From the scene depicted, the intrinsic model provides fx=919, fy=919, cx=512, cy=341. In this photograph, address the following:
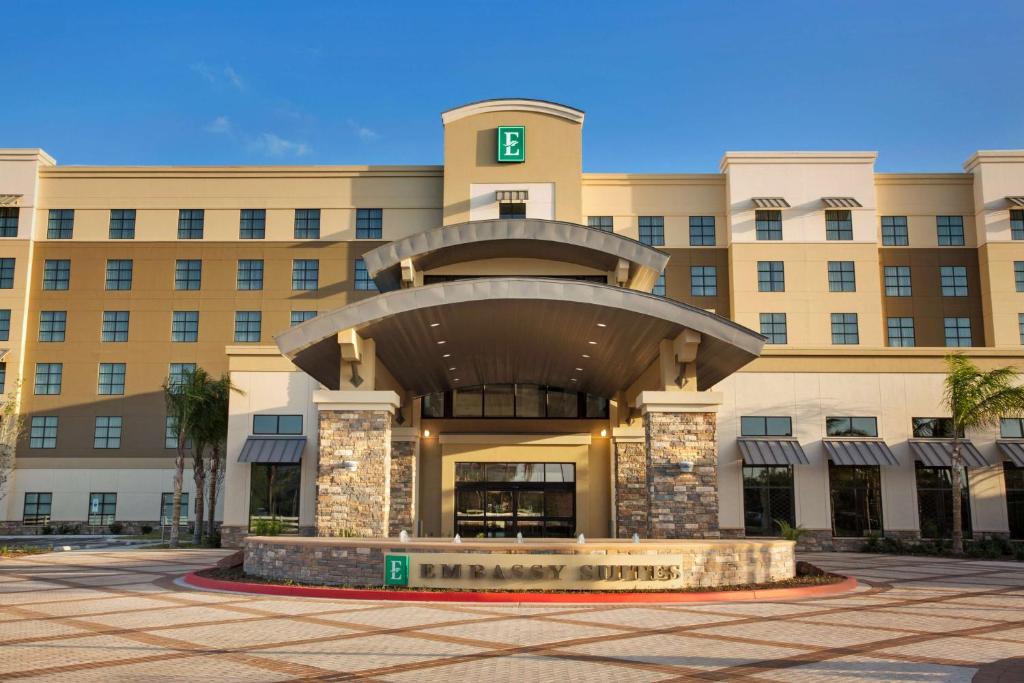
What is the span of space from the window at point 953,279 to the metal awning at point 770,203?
7.89 metres

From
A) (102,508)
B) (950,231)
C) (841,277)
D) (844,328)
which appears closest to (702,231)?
(841,277)

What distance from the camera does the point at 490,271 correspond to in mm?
29047

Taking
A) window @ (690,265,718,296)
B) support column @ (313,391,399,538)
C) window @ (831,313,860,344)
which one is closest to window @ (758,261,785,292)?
window @ (690,265,718,296)

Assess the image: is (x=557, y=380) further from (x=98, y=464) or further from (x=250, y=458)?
(x=98, y=464)

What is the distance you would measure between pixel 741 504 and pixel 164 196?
29103mm

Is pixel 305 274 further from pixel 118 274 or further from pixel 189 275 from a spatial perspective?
pixel 118 274

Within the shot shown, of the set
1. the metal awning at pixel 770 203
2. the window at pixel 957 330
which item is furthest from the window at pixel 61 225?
the window at pixel 957 330

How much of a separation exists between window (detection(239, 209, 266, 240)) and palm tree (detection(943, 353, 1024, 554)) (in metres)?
29.0

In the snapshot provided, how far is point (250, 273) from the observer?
137ft

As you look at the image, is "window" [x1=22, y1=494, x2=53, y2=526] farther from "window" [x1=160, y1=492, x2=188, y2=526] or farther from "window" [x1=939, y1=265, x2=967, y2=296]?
"window" [x1=939, y1=265, x2=967, y2=296]

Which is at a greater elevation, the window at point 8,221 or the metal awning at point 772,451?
the window at point 8,221

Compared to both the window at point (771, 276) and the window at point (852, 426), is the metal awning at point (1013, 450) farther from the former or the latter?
the window at point (771, 276)

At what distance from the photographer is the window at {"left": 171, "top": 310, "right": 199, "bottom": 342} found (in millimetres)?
41562

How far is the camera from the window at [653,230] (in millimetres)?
A: 41312
